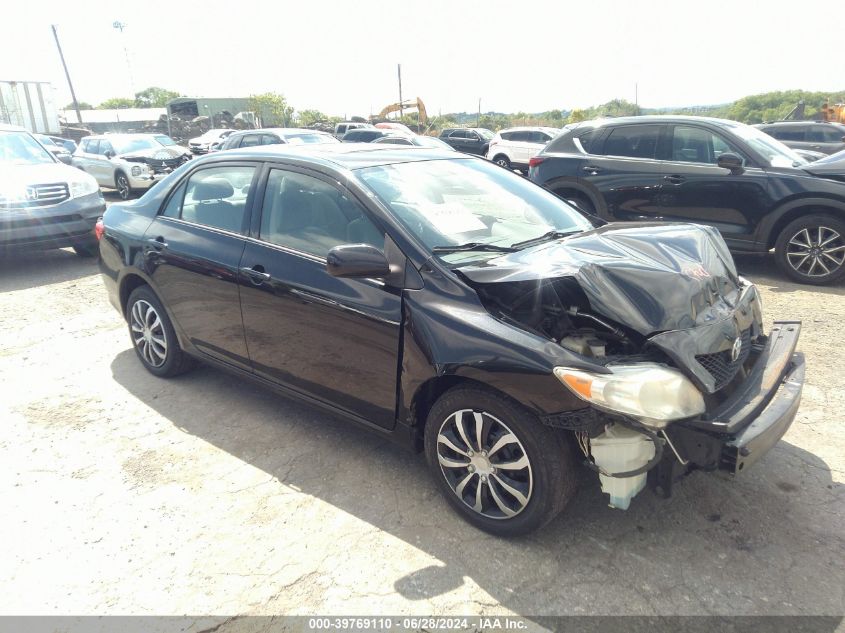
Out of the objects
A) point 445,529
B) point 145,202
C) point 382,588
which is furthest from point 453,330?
point 145,202

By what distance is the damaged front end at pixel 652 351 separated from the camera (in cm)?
234

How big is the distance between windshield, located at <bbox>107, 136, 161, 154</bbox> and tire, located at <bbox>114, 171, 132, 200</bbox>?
734mm

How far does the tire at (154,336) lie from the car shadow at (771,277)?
5838 millimetres

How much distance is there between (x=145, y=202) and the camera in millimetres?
4531

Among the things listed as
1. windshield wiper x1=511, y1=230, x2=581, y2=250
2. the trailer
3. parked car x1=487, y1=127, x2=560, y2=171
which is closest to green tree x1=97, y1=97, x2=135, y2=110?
the trailer

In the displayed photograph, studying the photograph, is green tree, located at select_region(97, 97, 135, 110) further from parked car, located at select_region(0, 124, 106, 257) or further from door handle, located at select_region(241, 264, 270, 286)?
door handle, located at select_region(241, 264, 270, 286)

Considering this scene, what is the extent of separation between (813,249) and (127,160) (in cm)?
1425

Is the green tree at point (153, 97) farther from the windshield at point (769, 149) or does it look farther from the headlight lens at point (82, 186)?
the windshield at point (769, 149)

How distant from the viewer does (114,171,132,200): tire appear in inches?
574

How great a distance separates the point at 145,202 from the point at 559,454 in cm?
364

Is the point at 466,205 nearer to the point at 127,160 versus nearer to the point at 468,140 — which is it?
the point at 127,160

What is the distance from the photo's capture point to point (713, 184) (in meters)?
6.79

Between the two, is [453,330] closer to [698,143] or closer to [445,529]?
[445,529]

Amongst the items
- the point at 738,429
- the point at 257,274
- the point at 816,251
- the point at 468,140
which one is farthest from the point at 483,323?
the point at 468,140
